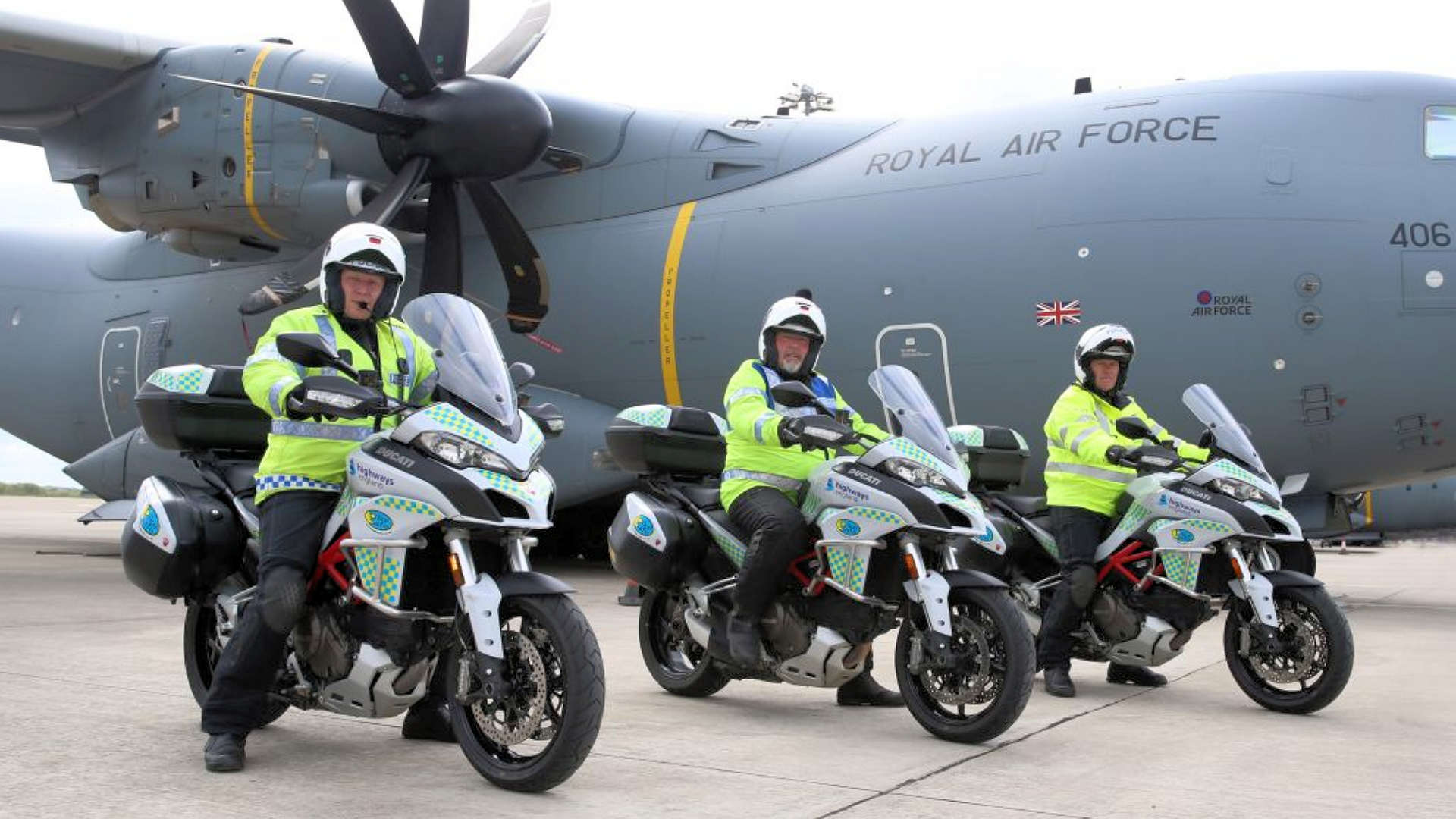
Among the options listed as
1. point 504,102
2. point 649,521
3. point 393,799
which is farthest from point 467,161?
point 393,799

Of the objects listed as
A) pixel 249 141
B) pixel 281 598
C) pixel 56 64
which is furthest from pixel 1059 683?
pixel 56 64

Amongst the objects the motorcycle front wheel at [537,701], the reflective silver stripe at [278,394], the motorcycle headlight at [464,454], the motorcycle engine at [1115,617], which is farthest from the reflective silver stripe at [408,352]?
the motorcycle engine at [1115,617]

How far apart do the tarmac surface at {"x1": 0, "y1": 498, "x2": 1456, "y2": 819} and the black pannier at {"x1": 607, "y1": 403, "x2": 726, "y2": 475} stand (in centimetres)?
104

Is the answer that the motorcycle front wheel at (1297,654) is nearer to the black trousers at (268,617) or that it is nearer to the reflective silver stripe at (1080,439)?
the reflective silver stripe at (1080,439)

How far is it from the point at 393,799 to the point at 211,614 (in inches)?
62.1

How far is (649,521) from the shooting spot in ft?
20.5

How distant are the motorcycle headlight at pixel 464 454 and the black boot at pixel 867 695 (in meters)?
2.40

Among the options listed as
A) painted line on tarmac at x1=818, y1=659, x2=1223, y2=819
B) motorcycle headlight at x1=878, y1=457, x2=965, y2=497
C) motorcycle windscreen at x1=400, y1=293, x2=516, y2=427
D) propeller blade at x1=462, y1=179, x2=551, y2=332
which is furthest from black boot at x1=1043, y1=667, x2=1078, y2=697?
propeller blade at x1=462, y1=179, x2=551, y2=332

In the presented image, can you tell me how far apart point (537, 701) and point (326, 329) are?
5.01 feet

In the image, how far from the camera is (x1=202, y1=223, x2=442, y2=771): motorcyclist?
4.59 meters

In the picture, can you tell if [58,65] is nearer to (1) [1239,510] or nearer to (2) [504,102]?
(2) [504,102]

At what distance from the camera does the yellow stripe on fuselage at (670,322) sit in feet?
41.3

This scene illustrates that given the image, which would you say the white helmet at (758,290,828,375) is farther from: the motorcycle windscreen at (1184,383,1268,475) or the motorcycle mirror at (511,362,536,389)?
the motorcycle windscreen at (1184,383,1268,475)

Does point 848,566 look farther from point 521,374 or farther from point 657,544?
point 521,374
